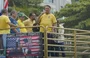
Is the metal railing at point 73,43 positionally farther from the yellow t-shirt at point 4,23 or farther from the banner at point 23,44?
the yellow t-shirt at point 4,23

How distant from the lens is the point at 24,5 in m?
33.3

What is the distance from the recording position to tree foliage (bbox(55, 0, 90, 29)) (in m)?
21.7

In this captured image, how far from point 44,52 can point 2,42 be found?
1244 mm

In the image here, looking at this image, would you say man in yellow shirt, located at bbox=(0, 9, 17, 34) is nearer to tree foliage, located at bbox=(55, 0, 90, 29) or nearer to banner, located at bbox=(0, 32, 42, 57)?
banner, located at bbox=(0, 32, 42, 57)

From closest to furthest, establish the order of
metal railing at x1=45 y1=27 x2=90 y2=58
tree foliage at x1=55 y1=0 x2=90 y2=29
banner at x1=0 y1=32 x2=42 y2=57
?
1. banner at x1=0 y1=32 x2=42 y2=57
2. metal railing at x1=45 y1=27 x2=90 y2=58
3. tree foliage at x1=55 y1=0 x2=90 y2=29

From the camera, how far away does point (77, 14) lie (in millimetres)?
22438

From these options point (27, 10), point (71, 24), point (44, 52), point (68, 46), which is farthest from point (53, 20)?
point (27, 10)

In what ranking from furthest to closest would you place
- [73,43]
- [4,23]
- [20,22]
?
1. [20,22]
2. [73,43]
3. [4,23]

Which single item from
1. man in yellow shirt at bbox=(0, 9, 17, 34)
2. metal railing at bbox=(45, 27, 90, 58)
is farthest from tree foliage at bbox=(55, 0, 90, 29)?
man in yellow shirt at bbox=(0, 9, 17, 34)

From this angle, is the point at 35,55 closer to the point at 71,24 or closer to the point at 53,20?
the point at 53,20

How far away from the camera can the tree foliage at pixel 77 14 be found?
2173 centimetres

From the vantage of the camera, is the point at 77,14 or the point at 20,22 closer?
the point at 20,22

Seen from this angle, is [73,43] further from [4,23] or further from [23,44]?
[4,23]

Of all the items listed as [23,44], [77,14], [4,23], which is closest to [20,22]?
[4,23]
